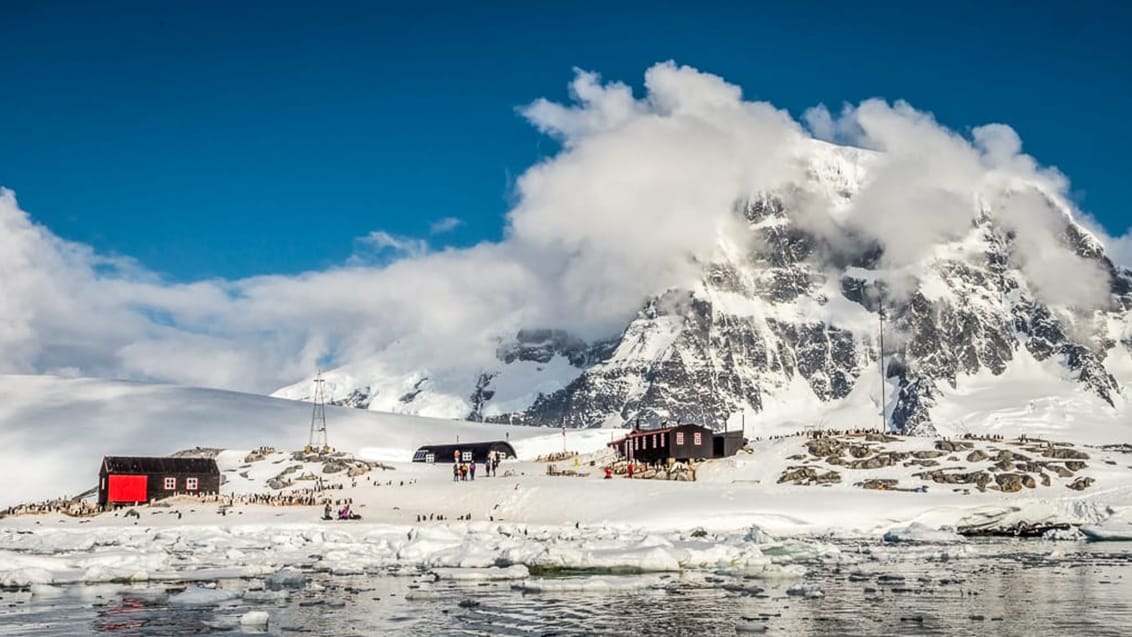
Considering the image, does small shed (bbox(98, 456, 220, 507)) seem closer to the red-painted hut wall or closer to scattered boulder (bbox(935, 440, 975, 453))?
the red-painted hut wall

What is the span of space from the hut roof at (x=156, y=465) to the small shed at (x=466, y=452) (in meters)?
31.7

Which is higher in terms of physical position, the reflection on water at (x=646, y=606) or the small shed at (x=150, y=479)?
the small shed at (x=150, y=479)

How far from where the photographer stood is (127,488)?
3127 inches

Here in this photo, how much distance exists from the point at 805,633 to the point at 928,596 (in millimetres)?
7066

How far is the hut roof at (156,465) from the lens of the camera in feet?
262

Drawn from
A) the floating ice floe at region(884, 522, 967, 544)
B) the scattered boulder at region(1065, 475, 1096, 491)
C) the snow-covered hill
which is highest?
the snow-covered hill

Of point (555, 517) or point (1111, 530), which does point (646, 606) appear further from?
point (555, 517)

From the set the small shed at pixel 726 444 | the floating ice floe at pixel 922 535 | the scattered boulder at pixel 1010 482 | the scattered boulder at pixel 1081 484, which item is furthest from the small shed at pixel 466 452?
the floating ice floe at pixel 922 535

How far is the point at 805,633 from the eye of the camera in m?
22.3

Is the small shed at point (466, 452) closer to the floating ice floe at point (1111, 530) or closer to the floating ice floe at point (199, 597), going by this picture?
the floating ice floe at point (1111, 530)

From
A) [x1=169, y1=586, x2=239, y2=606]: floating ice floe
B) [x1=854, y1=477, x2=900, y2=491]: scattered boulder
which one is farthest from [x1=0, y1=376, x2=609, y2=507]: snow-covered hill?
[x1=169, y1=586, x2=239, y2=606]: floating ice floe

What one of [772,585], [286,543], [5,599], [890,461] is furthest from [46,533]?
[890,461]

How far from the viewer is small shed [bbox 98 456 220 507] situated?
3118 inches

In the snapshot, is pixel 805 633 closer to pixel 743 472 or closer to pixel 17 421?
pixel 743 472
